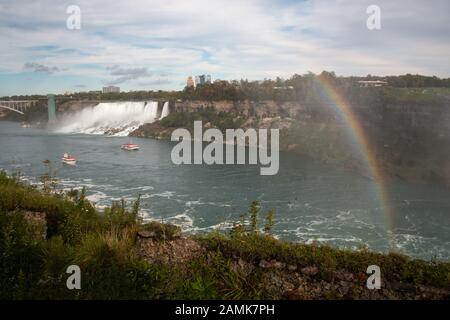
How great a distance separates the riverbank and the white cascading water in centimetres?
5340

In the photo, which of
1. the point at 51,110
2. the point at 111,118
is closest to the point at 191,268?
→ the point at 111,118

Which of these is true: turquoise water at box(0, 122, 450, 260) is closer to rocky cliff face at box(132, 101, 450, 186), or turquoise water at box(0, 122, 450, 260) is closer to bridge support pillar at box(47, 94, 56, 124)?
rocky cliff face at box(132, 101, 450, 186)

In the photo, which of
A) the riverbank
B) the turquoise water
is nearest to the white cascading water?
the turquoise water

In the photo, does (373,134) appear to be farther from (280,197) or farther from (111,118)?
(111,118)

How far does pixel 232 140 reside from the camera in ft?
147

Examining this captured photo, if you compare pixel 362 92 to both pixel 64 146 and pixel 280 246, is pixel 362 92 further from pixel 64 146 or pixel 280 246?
pixel 280 246

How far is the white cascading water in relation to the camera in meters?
60.2

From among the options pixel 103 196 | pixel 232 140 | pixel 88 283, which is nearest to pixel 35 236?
pixel 88 283

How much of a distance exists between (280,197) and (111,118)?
→ 49.9 meters

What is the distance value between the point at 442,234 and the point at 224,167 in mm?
15990

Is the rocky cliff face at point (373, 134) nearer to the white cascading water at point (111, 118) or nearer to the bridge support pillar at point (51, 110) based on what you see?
the white cascading water at point (111, 118)

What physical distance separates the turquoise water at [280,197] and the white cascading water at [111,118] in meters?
27.5

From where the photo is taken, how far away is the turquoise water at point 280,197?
49.4 ft

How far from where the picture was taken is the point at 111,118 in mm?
65000
